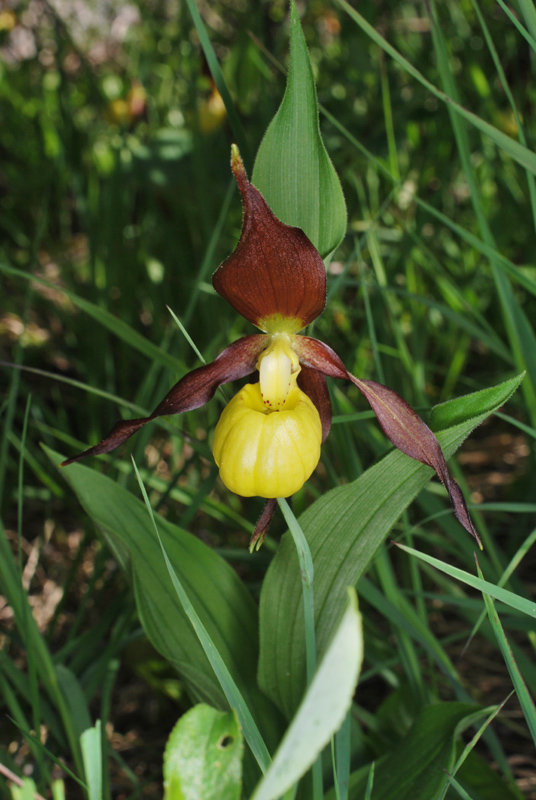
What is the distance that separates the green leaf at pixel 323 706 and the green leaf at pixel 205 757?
0.31ft

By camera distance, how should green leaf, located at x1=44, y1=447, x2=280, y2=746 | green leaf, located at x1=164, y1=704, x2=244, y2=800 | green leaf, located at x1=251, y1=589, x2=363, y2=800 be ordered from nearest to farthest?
green leaf, located at x1=251, y1=589, x2=363, y2=800 < green leaf, located at x1=164, y1=704, x2=244, y2=800 < green leaf, located at x1=44, y1=447, x2=280, y2=746

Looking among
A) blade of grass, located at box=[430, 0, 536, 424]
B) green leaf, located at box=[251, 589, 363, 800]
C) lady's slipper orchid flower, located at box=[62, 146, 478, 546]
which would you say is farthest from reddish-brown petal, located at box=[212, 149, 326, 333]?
green leaf, located at box=[251, 589, 363, 800]

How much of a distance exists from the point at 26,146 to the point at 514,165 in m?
2.20

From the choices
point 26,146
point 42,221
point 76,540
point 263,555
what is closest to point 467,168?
point 263,555

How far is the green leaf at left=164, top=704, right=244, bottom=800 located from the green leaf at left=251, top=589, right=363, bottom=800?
10cm

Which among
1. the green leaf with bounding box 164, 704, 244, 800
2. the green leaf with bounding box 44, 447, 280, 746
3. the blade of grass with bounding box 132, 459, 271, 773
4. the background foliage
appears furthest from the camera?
the background foliage

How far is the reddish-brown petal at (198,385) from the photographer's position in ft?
2.71

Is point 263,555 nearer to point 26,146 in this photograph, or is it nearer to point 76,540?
point 76,540

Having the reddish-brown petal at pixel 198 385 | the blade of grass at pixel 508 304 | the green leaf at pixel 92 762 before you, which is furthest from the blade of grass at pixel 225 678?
the blade of grass at pixel 508 304

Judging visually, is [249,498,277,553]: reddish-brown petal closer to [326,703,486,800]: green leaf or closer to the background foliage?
the background foliage

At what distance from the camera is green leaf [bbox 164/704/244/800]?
0.37 m


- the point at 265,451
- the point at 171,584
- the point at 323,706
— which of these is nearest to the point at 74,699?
the point at 171,584

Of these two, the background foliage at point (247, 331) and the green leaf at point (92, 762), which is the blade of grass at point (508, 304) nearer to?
the background foliage at point (247, 331)

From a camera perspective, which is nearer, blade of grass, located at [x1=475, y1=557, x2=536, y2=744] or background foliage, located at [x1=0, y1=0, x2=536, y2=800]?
blade of grass, located at [x1=475, y1=557, x2=536, y2=744]
